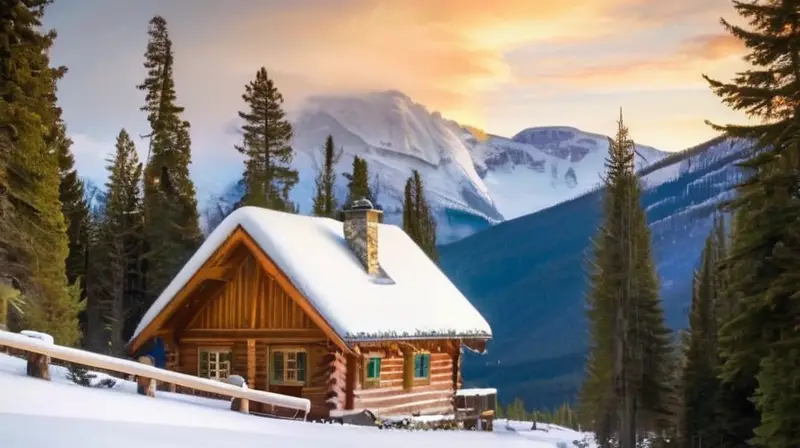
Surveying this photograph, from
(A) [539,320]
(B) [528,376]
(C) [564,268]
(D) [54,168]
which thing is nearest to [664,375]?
(D) [54,168]

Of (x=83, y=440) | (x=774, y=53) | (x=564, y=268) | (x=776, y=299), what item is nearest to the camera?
(x=83, y=440)

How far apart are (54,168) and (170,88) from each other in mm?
21386

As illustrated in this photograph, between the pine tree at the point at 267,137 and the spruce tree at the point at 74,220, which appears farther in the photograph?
the pine tree at the point at 267,137

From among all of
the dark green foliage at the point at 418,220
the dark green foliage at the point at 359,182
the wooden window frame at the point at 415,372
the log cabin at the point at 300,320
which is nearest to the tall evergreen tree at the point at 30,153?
the log cabin at the point at 300,320

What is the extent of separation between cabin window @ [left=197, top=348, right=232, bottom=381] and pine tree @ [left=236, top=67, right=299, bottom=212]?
29961mm

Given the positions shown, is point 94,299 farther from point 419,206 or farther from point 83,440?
point 83,440

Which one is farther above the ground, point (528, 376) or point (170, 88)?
point (170, 88)

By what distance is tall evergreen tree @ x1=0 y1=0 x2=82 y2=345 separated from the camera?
27.7 m

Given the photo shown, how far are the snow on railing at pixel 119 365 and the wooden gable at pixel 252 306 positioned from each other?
25.1 feet

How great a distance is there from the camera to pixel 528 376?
468ft

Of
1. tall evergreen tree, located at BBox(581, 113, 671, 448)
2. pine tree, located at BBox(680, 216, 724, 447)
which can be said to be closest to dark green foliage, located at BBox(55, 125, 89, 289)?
tall evergreen tree, located at BBox(581, 113, 671, 448)

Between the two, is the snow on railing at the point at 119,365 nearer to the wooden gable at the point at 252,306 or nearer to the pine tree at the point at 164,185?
the wooden gable at the point at 252,306

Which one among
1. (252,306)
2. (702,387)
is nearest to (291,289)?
(252,306)

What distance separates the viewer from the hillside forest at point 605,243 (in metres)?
21.3
